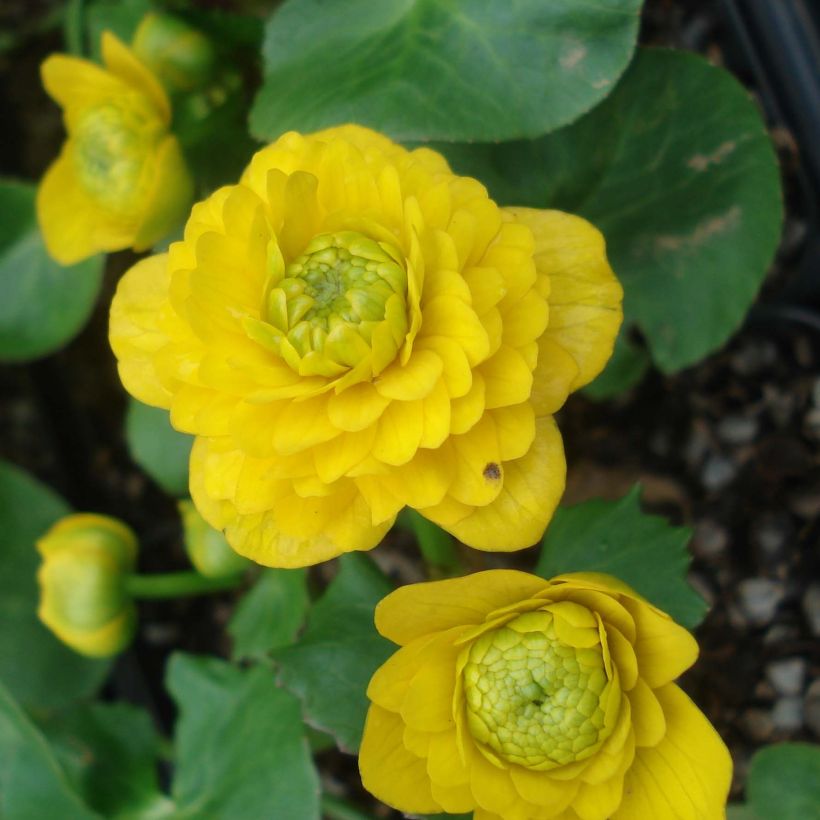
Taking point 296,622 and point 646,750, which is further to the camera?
point 296,622

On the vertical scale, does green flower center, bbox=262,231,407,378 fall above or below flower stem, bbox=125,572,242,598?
above

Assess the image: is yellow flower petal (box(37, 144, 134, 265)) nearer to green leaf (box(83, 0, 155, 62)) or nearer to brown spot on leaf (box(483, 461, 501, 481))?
green leaf (box(83, 0, 155, 62))

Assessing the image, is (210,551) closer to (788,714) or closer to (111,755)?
(111,755)

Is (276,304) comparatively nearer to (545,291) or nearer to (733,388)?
(545,291)

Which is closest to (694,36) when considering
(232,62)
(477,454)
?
(232,62)

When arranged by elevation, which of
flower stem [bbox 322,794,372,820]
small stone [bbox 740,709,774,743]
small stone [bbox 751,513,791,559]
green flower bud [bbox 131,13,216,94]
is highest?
green flower bud [bbox 131,13,216,94]

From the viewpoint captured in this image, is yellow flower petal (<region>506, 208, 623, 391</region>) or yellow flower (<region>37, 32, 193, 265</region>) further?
yellow flower (<region>37, 32, 193, 265</region>)

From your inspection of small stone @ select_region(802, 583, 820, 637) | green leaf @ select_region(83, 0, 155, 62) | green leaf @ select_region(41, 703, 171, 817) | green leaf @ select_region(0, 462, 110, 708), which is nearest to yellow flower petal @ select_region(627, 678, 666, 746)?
small stone @ select_region(802, 583, 820, 637)
